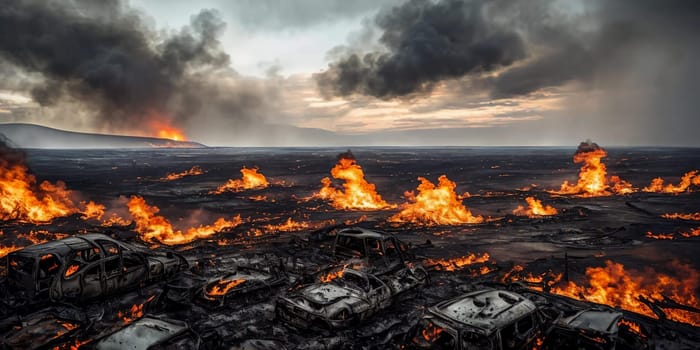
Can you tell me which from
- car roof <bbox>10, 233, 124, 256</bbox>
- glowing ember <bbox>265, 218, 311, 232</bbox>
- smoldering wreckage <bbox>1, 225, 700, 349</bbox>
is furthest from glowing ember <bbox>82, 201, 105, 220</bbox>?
car roof <bbox>10, 233, 124, 256</bbox>

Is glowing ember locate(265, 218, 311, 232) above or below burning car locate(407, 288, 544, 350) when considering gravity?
below

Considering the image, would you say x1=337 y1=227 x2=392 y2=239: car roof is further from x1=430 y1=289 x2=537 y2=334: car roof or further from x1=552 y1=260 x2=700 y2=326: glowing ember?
x1=552 y1=260 x2=700 y2=326: glowing ember

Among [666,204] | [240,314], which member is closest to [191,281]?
[240,314]

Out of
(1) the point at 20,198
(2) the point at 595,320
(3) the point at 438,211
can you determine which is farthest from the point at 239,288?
(1) the point at 20,198

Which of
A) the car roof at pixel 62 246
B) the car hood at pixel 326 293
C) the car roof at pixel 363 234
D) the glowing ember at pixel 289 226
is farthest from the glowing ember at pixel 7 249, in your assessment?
the car hood at pixel 326 293

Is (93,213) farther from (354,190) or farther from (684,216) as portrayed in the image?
(684,216)

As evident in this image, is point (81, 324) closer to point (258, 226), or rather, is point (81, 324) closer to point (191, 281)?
point (191, 281)
